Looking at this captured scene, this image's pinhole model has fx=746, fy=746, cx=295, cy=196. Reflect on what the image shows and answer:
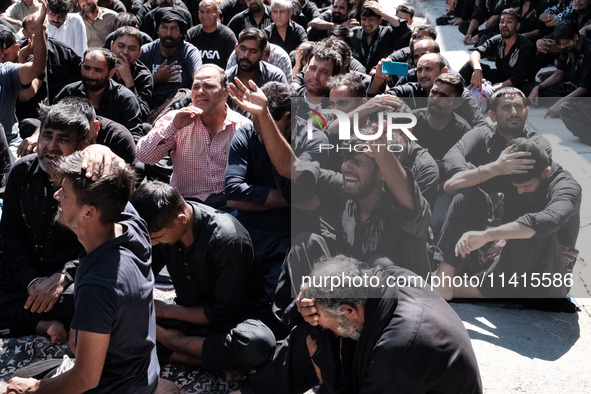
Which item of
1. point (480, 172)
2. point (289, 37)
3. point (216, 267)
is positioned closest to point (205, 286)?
point (216, 267)

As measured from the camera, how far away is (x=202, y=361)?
341 cm

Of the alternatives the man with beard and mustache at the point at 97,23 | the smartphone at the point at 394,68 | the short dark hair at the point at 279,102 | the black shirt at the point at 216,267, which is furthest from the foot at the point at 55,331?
the man with beard and mustache at the point at 97,23

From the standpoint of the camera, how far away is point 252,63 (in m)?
5.90

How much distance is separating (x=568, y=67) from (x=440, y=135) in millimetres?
3305

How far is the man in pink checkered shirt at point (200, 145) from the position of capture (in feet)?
14.3

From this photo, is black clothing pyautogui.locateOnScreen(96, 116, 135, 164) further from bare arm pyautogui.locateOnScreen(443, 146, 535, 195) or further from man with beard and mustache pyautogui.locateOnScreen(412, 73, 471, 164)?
bare arm pyautogui.locateOnScreen(443, 146, 535, 195)

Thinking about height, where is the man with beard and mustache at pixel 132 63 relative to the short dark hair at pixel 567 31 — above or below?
above

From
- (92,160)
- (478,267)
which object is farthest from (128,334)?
(478,267)

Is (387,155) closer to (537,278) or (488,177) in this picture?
(488,177)

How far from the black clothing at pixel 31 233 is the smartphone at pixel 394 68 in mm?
2920

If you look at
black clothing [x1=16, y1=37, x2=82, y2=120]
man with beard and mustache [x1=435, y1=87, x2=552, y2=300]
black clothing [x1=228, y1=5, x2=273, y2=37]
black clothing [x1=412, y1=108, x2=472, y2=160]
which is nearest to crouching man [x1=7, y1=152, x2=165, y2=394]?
man with beard and mustache [x1=435, y1=87, x2=552, y2=300]

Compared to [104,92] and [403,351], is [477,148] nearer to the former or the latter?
[403,351]

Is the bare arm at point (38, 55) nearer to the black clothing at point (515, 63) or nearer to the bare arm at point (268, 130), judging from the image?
the bare arm at point (268, 130)

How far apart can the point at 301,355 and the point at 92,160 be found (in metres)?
1.19
